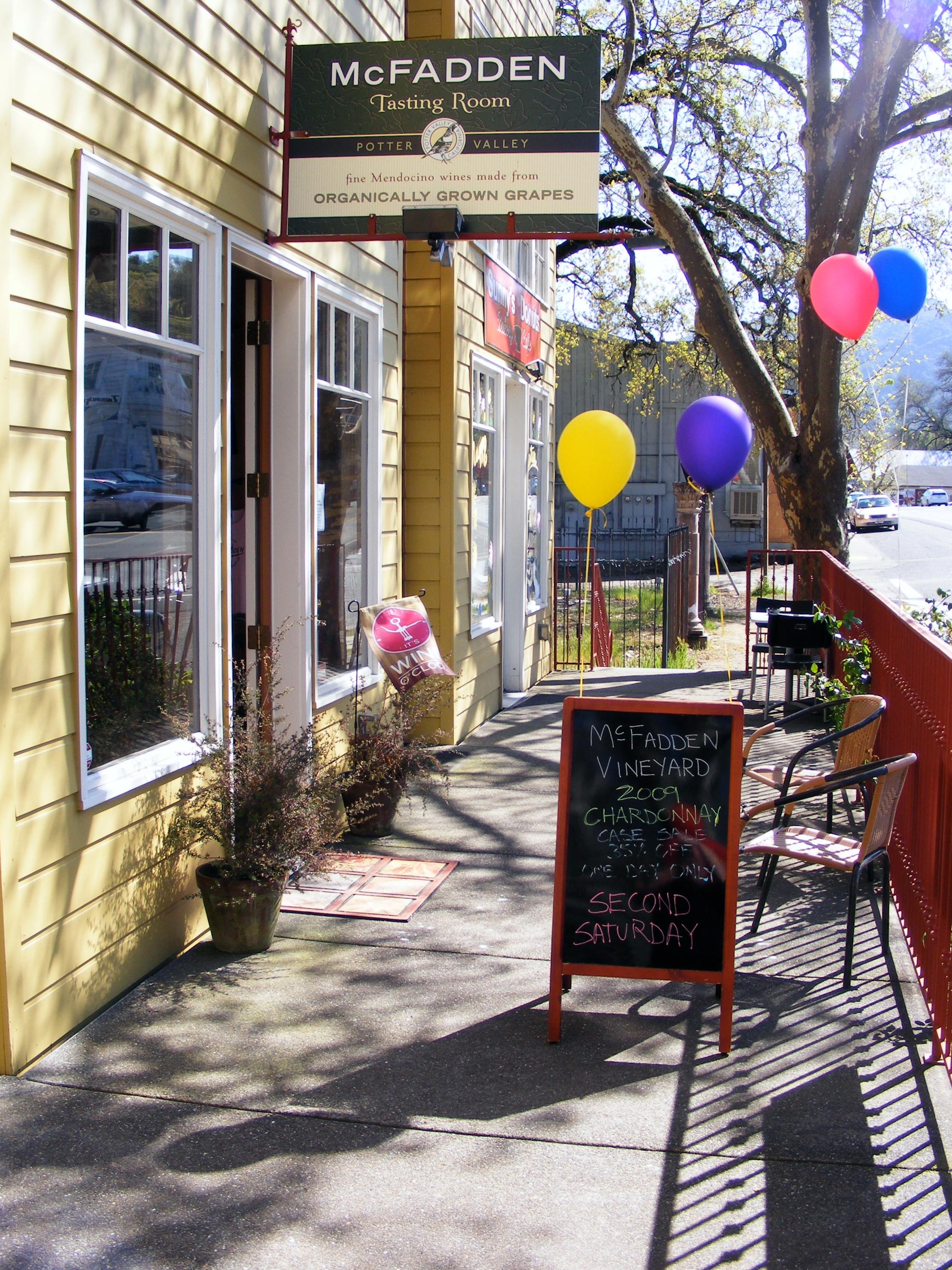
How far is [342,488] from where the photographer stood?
273 inches

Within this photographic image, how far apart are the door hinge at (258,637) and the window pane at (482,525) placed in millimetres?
3141

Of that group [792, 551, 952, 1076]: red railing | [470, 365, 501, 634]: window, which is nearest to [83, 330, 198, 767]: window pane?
[792, 551, 952, 1076]: red railing

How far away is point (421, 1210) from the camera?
10.2 ft

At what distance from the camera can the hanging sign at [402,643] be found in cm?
665

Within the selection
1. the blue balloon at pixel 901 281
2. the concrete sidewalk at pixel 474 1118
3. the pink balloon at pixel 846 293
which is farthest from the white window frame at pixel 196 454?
the blue balloon at pixel 901 281

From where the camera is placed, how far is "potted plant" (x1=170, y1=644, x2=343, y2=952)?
4.69m

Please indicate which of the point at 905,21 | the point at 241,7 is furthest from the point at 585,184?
the point at 905,21

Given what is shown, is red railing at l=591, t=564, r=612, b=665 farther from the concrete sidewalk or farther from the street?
the concrete sidewalk

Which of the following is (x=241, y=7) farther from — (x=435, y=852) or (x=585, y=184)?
(x=435, y=852)

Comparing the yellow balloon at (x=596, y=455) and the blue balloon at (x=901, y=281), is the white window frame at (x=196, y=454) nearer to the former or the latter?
the yellow balloon at (x=596, y=455)

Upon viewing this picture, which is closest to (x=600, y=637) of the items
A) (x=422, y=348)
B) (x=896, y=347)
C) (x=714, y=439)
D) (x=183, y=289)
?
(x=422, y=348)

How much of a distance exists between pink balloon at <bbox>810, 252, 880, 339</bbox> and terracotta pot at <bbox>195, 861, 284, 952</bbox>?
6.14 meters

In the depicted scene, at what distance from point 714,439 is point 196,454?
2.98 m

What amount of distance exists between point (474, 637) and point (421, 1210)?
253 inches
